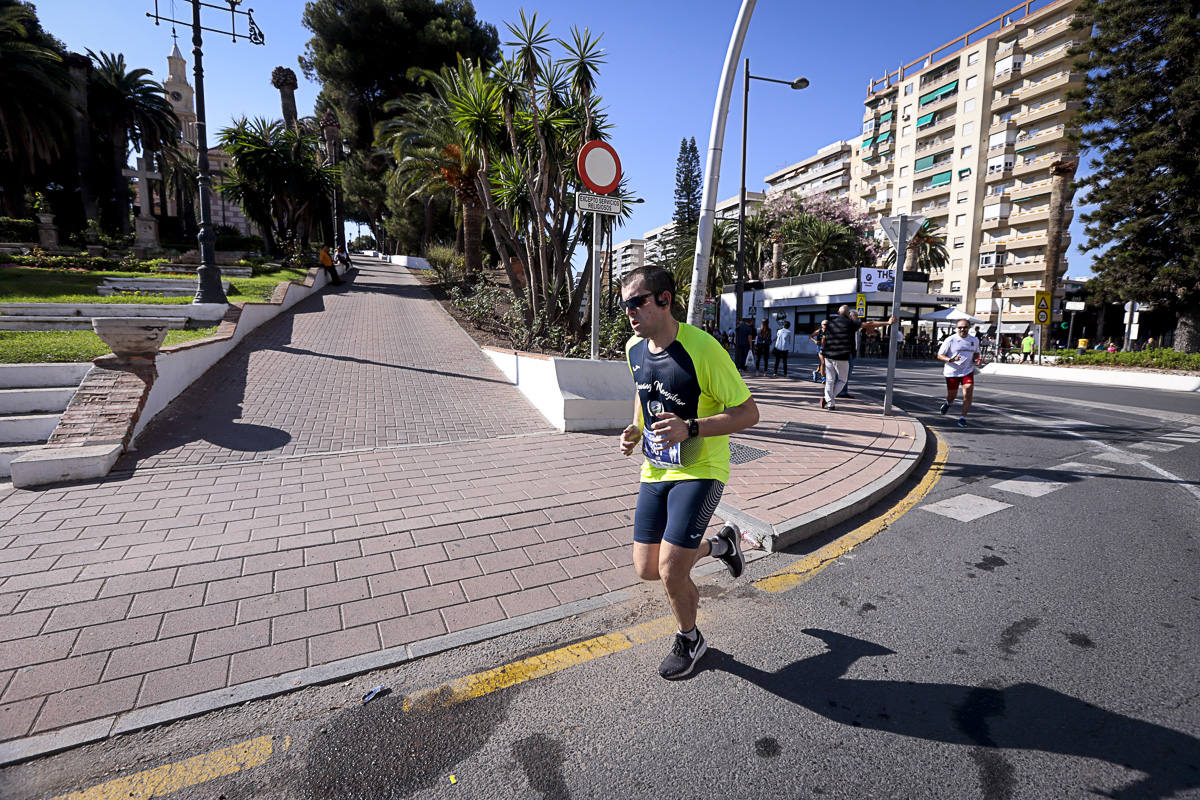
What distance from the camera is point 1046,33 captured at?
45.1 m

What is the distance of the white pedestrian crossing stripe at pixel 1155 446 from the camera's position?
7.45 m

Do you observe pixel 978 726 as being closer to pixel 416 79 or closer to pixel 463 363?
pixel 463 363

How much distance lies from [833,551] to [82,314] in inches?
579

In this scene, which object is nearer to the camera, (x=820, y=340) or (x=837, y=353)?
Answer: (x=837, y=353)

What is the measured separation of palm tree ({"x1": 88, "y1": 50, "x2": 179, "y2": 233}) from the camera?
36625mm

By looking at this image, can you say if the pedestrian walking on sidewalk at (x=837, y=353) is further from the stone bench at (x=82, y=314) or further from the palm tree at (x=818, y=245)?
the palm tree at (x=818, y=245)

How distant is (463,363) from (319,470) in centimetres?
642

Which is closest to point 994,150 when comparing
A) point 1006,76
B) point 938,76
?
point 1006,76

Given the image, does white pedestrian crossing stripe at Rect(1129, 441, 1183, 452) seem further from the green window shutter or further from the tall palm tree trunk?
the green window shutter

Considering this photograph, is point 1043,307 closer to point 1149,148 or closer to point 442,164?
point 1149,148

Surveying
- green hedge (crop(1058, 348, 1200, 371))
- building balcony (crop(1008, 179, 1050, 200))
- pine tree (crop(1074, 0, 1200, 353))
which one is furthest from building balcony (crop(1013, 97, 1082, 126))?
green hedge (crop(1058, 348, 1200, 371))

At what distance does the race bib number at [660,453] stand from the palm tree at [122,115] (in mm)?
47888

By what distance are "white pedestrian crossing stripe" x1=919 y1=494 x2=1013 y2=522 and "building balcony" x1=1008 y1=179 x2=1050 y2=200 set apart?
5456cm

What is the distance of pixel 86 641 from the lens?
2.80 meters
